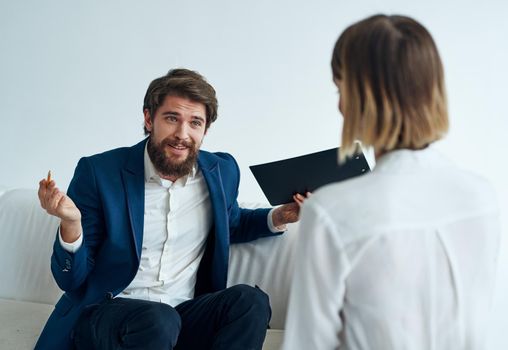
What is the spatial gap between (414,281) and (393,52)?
346 millimetres

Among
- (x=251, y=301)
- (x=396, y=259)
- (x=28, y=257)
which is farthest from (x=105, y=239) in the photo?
(x=396, y=259)

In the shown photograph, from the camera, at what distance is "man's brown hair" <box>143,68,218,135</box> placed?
1763 mm

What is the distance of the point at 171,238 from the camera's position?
1746mm

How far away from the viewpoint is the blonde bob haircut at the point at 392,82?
87 cm

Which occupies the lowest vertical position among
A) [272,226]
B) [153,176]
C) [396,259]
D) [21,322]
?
[21,322]

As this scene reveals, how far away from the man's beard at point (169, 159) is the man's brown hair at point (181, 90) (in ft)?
0.36

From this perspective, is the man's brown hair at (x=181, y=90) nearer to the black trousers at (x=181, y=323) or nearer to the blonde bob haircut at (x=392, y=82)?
the black trousers at (x=181, y=323)

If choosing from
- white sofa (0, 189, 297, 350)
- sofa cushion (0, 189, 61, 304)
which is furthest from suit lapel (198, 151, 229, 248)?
sofa cushion (0, 189, 61, 304)

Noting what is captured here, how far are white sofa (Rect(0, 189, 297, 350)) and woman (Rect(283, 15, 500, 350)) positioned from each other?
37.0 inches

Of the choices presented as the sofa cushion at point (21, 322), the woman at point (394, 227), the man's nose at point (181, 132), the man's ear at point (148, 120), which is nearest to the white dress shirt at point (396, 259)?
the woman at point (394, 227)

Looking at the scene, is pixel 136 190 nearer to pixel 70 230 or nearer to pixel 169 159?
pixel 169 159

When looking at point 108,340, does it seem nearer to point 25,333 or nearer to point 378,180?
point 25,333

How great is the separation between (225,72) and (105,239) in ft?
3.52

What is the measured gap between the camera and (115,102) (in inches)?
103
